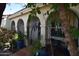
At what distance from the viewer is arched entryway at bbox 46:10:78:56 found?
2.26m

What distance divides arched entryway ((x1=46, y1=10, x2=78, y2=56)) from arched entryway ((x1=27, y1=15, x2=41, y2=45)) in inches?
4.6

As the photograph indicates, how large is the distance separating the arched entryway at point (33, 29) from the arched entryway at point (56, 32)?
118 millimetres

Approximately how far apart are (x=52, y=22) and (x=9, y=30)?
51cm

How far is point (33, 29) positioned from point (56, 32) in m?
0.27

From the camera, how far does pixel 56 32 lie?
237 cm

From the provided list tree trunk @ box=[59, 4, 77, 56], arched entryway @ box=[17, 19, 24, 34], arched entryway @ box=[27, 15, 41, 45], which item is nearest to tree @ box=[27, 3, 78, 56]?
tree trunk @ box=[59, 4, 77, 56]

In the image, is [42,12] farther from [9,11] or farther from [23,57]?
[23,57]

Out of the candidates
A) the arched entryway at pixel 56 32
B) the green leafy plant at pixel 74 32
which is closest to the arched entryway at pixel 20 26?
the arched entryway at pixel 56 32

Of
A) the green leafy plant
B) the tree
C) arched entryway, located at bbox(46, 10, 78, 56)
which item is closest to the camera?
the green leafy plant

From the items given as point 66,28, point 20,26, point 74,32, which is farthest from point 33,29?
point 74,32

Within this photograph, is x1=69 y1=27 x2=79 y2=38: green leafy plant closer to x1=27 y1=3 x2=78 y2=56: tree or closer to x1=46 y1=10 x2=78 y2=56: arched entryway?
x1=27 y1=3 x2=78 y2=56: tree

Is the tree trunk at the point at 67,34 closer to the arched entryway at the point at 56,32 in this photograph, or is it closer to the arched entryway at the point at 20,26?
the arched entryway at the point at 56,32

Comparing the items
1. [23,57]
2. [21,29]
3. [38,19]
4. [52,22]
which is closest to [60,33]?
[52,22]

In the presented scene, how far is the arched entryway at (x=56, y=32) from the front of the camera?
2.26m
